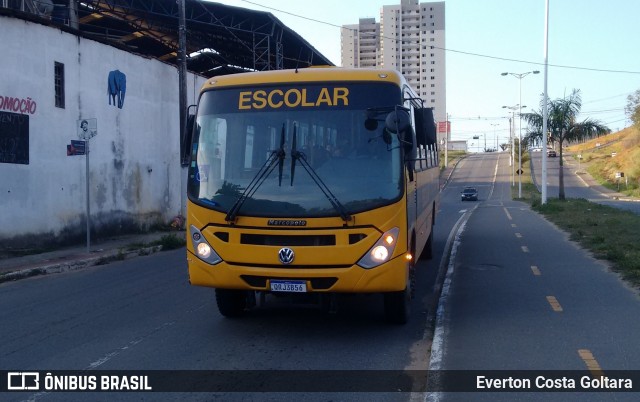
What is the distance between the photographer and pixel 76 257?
1535cm

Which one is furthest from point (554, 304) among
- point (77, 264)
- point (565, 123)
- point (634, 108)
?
point (634, 108)

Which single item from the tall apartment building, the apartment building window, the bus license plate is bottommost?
the bus license plate

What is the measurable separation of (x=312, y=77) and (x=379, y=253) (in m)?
2.22

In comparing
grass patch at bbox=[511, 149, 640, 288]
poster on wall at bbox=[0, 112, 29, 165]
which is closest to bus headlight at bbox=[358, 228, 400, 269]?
grass patch at bbox=[511, 149, 640, 288]

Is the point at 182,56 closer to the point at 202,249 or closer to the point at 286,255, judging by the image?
the point at 202,249

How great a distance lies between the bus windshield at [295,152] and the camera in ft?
23.3

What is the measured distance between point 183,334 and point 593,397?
4586mm

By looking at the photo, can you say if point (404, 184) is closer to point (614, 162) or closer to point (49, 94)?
point (49, 94)

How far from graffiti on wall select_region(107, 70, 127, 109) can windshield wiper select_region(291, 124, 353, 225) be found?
14.3 metres

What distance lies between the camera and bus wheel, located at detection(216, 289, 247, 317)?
8.28m

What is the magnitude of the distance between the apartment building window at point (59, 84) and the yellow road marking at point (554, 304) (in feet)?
45.3

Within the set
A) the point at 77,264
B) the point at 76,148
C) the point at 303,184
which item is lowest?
the point at 77,264

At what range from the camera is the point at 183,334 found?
305 inches

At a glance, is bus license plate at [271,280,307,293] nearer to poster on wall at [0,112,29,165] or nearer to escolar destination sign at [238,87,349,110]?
escolar destination sign at [238,87,349,110]
